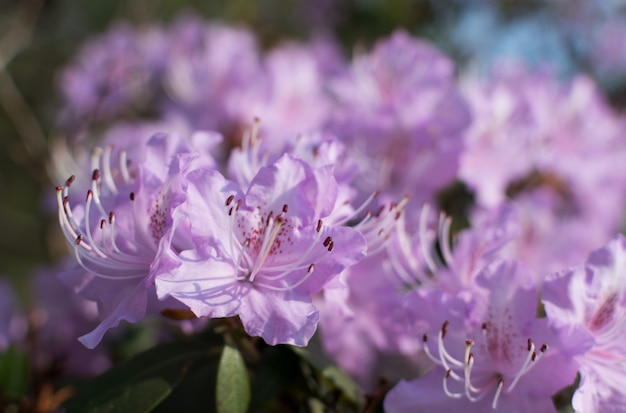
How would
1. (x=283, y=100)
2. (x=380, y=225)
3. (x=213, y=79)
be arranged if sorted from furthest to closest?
1. (x=213, y=79)
2. (x=283, y=100)
3. (x=380, y=225)

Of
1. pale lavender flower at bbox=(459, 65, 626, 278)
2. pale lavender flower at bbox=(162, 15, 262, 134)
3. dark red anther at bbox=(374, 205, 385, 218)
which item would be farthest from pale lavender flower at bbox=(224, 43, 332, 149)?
dark red anther at bbox=(374, 205, 385, 218)

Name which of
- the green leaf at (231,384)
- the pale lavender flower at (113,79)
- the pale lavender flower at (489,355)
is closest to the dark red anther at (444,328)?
the pale lavender flower at (489,355)

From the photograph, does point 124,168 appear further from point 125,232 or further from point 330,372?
point 330,372

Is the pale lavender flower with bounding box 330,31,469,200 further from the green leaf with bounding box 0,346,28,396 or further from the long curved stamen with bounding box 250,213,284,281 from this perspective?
the green leaf with bounding box 0,346,28,396

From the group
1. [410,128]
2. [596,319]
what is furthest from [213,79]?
[596,319]

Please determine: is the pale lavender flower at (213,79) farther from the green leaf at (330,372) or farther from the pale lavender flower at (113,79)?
the green leaf at (330,372)

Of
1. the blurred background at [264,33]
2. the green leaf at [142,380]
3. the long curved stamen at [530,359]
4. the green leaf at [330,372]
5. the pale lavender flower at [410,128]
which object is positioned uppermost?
the long curved stamen at [530,359]
